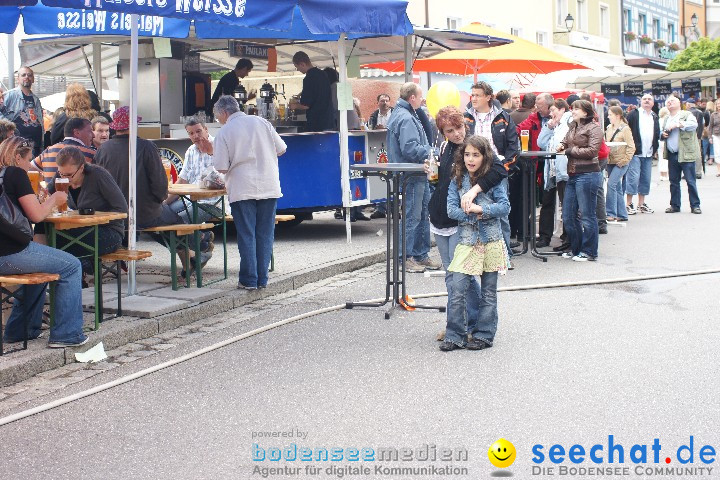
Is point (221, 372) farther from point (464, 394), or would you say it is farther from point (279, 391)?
point (464, 394)

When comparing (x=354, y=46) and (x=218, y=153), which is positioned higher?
(x=354, y=46)

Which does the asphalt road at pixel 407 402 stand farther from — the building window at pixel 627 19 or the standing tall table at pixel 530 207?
the building window at pixel 627 19

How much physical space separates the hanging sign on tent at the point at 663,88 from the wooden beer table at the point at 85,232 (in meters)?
32.5

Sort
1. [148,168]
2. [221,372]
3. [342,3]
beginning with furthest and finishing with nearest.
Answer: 1. [342,3]
2. [148,168]
3. [221,372]

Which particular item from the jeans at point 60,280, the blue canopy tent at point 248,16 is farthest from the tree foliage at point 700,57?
the jeans at point 60,280

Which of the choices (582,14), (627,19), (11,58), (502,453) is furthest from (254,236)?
(627,19)

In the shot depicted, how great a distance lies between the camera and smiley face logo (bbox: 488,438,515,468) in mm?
4953

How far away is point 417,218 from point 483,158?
12.5 ft

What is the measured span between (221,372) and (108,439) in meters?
1.49

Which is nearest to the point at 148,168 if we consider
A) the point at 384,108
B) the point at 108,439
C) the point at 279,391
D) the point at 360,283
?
the point at 360,283

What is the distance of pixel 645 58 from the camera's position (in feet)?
169

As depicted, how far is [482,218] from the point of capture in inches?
296

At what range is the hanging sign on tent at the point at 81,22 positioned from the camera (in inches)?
480

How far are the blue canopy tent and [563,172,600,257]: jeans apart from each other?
8.28 ft
